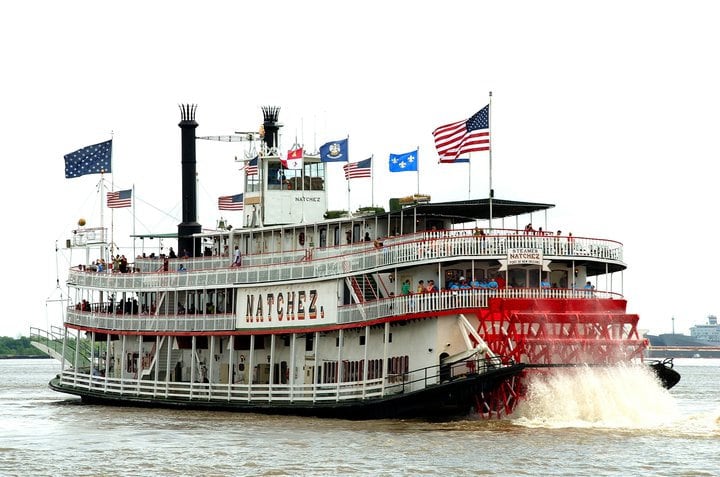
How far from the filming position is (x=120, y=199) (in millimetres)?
50969

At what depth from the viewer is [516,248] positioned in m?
36.7

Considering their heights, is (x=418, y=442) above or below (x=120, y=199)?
below

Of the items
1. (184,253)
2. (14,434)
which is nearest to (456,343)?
(14,434)

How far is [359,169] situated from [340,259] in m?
5.33

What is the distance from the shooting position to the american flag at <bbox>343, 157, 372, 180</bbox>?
44562 millimetres

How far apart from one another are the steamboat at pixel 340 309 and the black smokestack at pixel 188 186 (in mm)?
78

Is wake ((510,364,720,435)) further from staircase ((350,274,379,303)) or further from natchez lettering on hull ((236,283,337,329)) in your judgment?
natchez lettering on hull ((236,283,337,329))

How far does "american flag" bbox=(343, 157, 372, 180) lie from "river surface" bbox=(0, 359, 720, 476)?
884 centimetres

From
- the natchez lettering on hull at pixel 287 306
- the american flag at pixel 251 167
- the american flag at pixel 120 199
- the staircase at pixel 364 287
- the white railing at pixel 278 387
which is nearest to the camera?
the white railing at pixel 278 387

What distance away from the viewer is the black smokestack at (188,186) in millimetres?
51094

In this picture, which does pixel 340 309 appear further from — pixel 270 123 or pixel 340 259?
pixel 270 123

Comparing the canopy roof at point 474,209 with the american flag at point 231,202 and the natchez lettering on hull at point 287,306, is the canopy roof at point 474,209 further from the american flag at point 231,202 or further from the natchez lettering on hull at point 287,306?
the american flag at point 231,202

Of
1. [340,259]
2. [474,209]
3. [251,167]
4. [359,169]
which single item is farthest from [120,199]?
[474,209]

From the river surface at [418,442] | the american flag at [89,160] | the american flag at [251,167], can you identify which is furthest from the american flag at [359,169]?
the american flag at [89,160]
